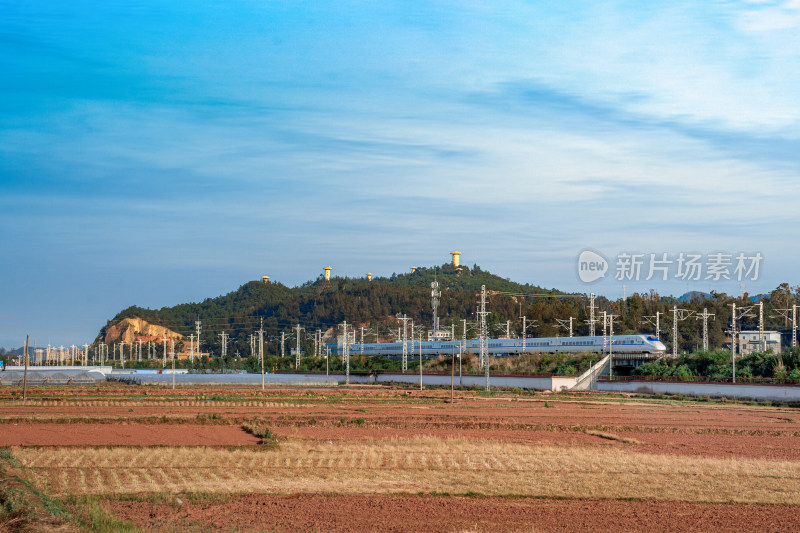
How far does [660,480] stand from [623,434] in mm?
12950

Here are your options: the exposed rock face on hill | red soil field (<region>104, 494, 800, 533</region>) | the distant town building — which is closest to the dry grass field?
red soil field (<region>104, 494, 800, 533</region>)

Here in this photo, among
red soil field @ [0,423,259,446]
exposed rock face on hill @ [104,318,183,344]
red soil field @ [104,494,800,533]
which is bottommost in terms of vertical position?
exposed rock face on hill @ [104,318,183,344]

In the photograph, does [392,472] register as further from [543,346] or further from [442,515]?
[543,346]

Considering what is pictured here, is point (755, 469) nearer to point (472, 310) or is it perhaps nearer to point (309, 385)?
Answer: point (309, 385)

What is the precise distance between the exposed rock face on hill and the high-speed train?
102m

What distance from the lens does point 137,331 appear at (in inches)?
7667

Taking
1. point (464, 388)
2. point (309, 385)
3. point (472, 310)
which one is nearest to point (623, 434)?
point (464, 388)

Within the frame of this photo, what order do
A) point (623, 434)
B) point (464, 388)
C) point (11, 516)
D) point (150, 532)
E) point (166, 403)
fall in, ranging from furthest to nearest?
point (464, 388) → point (166, 403) → point (623, 434) → point (150, 532) → point (11, 516)

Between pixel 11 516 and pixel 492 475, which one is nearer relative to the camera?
pixel 11 516

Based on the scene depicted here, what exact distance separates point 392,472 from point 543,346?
204 ft

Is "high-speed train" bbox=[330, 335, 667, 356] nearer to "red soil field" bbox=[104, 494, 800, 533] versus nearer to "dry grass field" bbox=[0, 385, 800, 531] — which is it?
"dry grass field" bbox=[0, 385, 800, 531]

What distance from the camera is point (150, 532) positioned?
14.1 m

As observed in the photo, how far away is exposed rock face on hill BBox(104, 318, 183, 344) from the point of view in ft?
630

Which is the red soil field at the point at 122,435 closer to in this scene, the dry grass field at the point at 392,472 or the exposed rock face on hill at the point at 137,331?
the dry grass field at the point at 392,472
